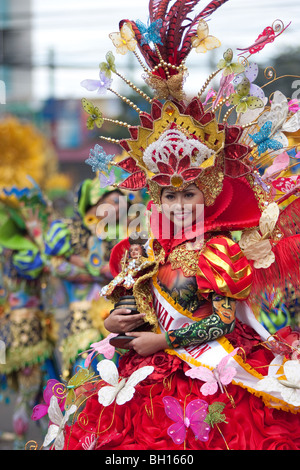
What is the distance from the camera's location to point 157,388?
2.93 m

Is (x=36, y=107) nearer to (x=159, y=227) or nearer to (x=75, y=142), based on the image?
(x=75, y=142)

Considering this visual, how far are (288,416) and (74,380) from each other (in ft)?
3.44

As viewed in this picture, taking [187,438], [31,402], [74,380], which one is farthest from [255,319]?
[31,402]

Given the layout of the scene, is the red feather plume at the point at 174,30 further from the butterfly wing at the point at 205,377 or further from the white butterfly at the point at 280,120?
the butterfly wing at the point at 205,377

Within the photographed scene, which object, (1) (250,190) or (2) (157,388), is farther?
(1) (250,190)

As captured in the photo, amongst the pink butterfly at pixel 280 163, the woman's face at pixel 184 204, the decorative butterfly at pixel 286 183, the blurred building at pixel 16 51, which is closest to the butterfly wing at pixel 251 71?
the pink butterfly at pixel 280 163

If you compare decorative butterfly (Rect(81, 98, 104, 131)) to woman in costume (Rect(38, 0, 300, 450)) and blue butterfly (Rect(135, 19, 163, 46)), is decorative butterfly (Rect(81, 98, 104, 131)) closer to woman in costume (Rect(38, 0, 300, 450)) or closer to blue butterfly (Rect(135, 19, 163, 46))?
woman in costume (Rect(38, 0, 300, 450))

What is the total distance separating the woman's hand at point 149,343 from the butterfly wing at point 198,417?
1.09ft

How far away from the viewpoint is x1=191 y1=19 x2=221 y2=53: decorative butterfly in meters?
3.00

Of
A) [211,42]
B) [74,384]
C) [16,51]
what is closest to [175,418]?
[74,384]

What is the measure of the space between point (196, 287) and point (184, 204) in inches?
16.2

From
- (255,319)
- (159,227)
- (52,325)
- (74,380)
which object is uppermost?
(159,227)

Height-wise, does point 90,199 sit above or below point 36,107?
above

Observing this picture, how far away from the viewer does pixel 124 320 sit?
303 cm
